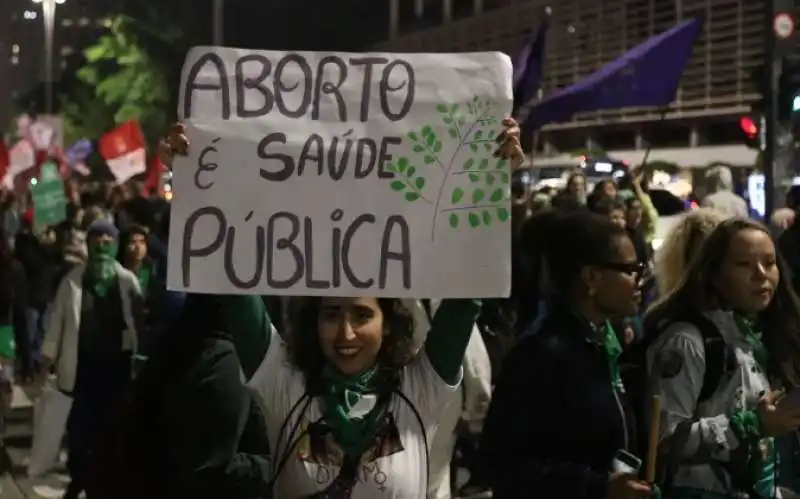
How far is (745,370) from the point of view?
374cm

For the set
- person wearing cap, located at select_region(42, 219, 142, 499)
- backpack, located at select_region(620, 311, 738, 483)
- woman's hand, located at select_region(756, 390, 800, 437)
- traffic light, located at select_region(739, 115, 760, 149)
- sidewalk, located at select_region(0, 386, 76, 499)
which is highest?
traffic light, located at select_region(739, 115, 760, 149)

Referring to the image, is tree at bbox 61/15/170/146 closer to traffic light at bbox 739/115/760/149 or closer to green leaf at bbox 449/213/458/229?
traffic light at bbox 739/115/760/149

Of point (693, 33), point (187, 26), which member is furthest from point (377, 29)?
point (693, 33)

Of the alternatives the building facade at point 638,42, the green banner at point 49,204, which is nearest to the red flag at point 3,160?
the green banner at point 49,204

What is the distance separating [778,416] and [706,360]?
28 cm

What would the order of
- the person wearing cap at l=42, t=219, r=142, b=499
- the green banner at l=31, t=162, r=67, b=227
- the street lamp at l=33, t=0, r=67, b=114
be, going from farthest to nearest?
the street lamp at l=33, t=0, r=67, b=114, the green banner at l=31, t=162, r=67, b=227, the person wearing cap at l=42, t=219, r=142, b=499

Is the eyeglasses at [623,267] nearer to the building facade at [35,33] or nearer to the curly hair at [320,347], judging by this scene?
the curly hair at [320,347]

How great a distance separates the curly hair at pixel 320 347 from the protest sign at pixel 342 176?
8cm

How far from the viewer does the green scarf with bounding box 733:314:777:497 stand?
364 cm

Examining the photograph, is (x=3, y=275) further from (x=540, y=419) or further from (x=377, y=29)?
(x=377, y=29)

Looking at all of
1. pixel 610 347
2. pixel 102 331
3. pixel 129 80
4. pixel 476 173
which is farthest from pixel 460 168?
pixel 129 80

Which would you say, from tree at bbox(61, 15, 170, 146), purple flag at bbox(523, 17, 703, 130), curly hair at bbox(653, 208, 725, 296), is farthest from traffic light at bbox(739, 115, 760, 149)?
A: tree at bbox(61, 15, 170, 146)

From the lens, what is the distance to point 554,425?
3316 millimetres

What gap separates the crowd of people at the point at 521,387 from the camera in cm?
331
